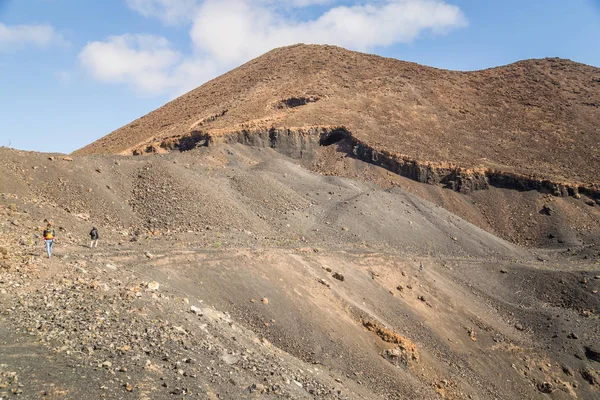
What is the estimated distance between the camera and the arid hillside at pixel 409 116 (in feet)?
148

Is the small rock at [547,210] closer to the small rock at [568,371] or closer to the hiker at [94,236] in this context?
the small rock at [568,371]

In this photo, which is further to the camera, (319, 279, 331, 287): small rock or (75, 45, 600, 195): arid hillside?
(75, 45, 600, 195): arid hillside

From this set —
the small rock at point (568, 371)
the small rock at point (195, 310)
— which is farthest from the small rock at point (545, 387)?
the small rock at point (195, 310)

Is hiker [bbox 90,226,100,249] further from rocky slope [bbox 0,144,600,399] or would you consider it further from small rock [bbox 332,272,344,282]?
small rock [bbox 332,272,344,282]

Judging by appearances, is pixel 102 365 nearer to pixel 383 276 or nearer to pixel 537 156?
pixel 383 276

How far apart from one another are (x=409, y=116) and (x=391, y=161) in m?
12.3

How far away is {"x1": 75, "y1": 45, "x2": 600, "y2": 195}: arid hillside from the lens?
4512 cm

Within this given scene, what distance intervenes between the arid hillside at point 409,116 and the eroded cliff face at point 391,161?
0.11 meters

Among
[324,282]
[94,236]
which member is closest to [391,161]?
[324,282]

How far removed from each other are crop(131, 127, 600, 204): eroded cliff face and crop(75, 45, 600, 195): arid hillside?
0.36 feet

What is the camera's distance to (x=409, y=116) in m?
54.0

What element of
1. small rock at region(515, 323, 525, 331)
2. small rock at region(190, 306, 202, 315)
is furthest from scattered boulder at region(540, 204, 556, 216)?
small rock at region(190, 306, 202, 315)

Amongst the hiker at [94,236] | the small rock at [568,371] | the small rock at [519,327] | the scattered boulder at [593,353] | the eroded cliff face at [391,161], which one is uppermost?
the eroded cliff face at [391,161]

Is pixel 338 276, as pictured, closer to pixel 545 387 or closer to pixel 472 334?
pixel 472 334
